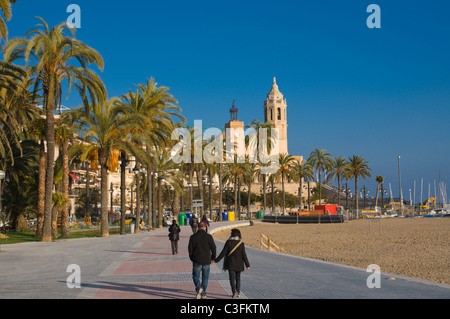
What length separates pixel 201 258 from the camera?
31.3ft

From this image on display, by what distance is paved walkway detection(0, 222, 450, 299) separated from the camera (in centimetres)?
989

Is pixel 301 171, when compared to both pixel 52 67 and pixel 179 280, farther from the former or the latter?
pixel 179 280

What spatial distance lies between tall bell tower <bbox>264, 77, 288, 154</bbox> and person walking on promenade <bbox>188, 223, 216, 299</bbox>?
473ft

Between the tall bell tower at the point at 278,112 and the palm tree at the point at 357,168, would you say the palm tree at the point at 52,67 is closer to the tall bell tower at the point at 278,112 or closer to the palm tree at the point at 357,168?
the palm tree at the point at 357,168

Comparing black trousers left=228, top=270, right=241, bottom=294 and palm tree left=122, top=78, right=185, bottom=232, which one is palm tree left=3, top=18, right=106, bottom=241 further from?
black trousers left=228, top=270, right=241, bottom=294

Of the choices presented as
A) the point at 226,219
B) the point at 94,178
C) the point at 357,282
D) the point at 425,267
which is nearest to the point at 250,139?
the point at 226,219

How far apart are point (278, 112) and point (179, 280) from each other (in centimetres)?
14628

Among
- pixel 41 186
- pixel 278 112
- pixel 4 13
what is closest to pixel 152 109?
pixel 41 186

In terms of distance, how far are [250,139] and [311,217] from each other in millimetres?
13924

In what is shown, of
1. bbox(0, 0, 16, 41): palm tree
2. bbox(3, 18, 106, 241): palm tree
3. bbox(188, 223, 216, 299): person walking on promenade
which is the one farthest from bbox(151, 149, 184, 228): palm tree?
bbox(188, 223, 216, 299): person walking on promenade

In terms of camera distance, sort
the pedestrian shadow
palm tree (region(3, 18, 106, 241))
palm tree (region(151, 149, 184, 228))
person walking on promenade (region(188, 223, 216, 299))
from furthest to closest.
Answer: palm tree (region(151, 149, 184, 228)) < palm tree (region(3, 18, 106, 241)) < the pedestrian shadow < person walking on promenade (region(188, 223, 216, 299))

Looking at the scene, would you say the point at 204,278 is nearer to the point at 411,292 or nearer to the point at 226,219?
the point at 411,292

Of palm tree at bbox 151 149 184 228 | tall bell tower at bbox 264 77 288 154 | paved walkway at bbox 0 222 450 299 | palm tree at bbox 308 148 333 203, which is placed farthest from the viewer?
tall bell tower at bbox 264 77 288 154

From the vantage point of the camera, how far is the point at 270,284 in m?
11.2
